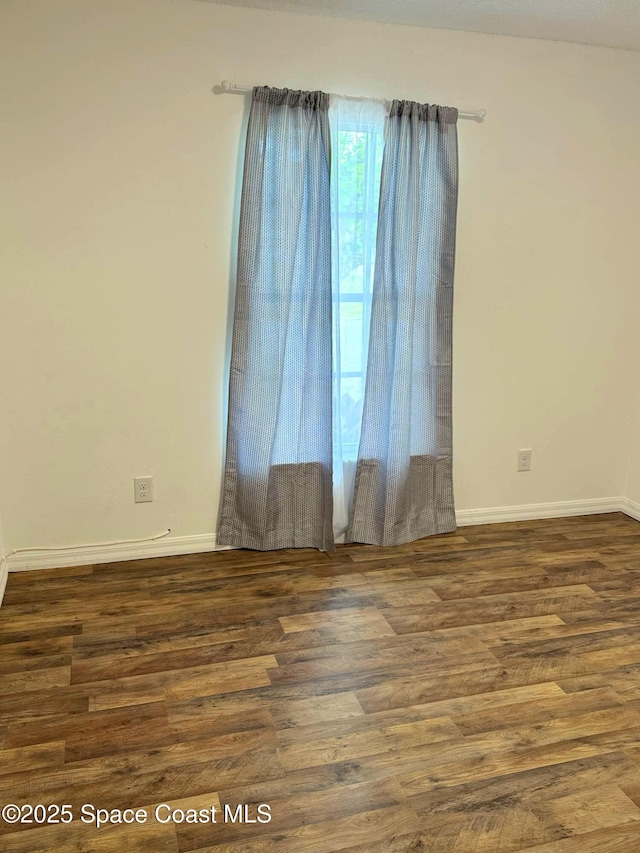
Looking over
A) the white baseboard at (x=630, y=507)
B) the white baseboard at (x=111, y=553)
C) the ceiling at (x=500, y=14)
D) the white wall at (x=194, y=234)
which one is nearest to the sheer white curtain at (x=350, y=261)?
the white wall at (x=194, y=234)

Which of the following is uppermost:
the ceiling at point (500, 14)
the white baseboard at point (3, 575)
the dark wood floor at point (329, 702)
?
the ceiling at point (500, 14)

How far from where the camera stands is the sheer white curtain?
3.20 metres

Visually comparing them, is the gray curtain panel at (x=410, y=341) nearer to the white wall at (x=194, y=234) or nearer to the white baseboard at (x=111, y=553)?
the white wall at (x=194, y=234)

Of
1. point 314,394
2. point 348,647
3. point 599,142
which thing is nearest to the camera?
point 348,647

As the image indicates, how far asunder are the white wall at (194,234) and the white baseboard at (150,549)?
5 centimetres

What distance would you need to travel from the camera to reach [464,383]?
3652 mm

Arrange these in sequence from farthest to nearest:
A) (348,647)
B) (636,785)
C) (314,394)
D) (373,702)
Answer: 1. (314,394)
2. (348,647)
3. (373,702)
4. (636,785)

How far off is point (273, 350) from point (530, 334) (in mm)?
1319

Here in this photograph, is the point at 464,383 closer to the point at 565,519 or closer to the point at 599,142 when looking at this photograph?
the point at 565,519

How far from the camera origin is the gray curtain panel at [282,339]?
3.10 metres

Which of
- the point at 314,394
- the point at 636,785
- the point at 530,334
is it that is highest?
the point at 530,334

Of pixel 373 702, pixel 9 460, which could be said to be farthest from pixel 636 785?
pixel 9 460

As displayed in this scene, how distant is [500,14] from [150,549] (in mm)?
2677

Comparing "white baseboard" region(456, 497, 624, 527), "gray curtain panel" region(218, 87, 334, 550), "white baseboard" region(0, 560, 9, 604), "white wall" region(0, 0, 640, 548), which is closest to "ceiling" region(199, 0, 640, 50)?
"white wall" region(0, 0, 640, 548)
